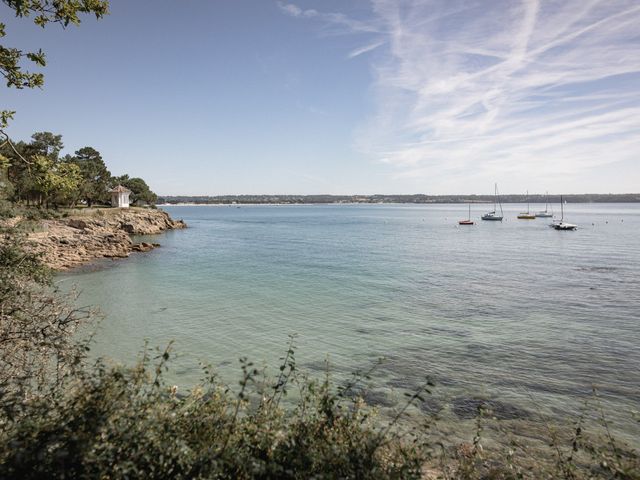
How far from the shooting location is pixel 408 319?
2395 centimetres

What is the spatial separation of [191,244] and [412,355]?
5424 cm

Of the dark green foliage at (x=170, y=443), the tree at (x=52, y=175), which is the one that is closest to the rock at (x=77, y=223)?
the tree at (x=52, y=175)

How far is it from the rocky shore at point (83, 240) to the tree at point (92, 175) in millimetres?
10630

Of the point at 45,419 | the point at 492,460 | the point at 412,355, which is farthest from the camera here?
the point at 412,355

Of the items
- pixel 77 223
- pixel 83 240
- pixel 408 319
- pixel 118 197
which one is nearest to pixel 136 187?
pixel 118 197

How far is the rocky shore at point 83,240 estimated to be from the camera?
4034 centimetres

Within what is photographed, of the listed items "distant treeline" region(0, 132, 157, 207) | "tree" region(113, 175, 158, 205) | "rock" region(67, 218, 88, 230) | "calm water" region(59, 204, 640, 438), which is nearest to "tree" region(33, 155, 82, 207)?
"distant treeline" region(0, 132, 157, 207)

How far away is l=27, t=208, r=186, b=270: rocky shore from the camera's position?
4034 centimetres

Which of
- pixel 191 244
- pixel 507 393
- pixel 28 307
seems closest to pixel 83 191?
pixel 191 244

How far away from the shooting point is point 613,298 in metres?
28.5

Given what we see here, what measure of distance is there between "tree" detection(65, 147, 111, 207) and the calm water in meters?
44.2

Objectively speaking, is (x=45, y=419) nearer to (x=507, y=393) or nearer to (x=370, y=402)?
(x=370, y=402)

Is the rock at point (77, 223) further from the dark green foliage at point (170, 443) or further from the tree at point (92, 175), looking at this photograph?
the dark green foliage at point (170, 443)

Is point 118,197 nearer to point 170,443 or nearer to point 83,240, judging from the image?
point 83,240
